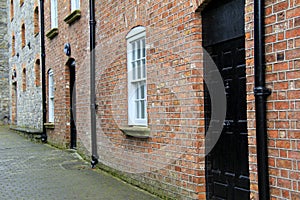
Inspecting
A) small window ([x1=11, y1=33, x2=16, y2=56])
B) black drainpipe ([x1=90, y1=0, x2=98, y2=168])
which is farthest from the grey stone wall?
black drainpipe ([x1=90, y1=0, x2=98, y2=168])

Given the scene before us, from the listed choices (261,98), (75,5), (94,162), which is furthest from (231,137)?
(75,5)

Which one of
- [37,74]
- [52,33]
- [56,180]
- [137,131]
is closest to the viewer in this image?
[137,131]

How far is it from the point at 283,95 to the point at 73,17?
26.7 ft

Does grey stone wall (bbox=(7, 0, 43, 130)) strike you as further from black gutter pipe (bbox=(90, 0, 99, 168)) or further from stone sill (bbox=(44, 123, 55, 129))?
black gutter pipe (bbox=(90, 0, 99, 168))

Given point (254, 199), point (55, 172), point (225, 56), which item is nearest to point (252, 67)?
point (225, 56)

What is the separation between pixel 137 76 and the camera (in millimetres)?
7508

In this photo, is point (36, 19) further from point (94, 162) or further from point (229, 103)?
point (229, 103)

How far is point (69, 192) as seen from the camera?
23.3 feet

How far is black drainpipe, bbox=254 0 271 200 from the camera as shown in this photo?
4.00 meters

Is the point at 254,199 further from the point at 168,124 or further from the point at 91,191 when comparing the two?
the point at 91,191

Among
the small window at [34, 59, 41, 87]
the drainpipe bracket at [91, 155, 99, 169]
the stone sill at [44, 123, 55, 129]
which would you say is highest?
the small window at [34, 59, 41, 87]

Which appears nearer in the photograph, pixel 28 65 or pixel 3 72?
pixel 28 65

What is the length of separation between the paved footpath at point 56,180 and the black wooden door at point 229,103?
1.60m

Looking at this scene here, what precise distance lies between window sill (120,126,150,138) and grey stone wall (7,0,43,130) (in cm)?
909
